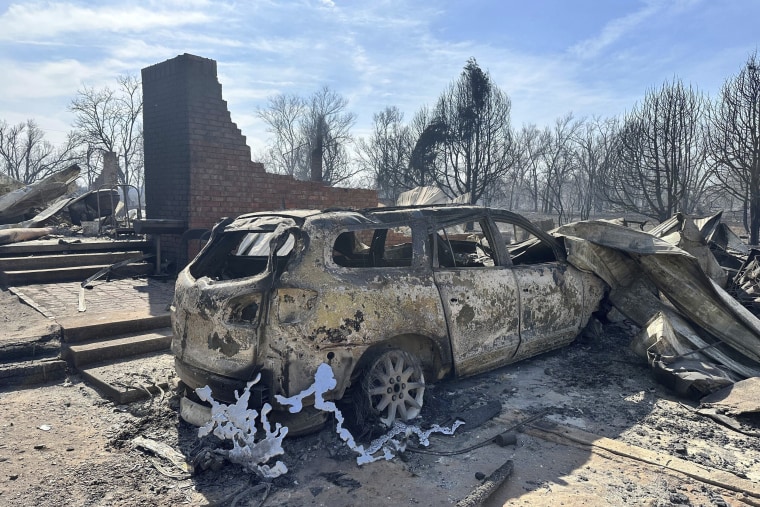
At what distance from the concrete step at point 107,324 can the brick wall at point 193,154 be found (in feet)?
7.97

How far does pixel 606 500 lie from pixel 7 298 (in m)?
7.42

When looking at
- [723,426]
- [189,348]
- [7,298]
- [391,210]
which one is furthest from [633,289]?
[7,298]

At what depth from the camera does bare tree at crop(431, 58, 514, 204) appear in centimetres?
2314

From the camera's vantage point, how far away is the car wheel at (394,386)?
359 cm

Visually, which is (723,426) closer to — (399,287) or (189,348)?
(399,287)

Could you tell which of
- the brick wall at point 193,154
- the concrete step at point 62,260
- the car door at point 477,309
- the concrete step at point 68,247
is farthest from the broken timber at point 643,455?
the concrete step at point 68,247

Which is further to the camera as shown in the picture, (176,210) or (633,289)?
(176,210)

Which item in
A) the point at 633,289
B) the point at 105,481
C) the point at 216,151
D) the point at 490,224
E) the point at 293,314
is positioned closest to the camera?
the point at 105,481

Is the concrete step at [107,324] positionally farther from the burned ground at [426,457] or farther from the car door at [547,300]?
the car door at [547,300]

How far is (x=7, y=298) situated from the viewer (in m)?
6.64

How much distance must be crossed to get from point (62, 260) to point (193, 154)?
8.96 ft

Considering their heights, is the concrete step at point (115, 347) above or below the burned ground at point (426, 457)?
above

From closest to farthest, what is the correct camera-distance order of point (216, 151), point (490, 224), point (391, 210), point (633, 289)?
point (391, 210)
point (490, 224)
point (633, 289)
point (216, 151)

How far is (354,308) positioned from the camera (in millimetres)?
3518
